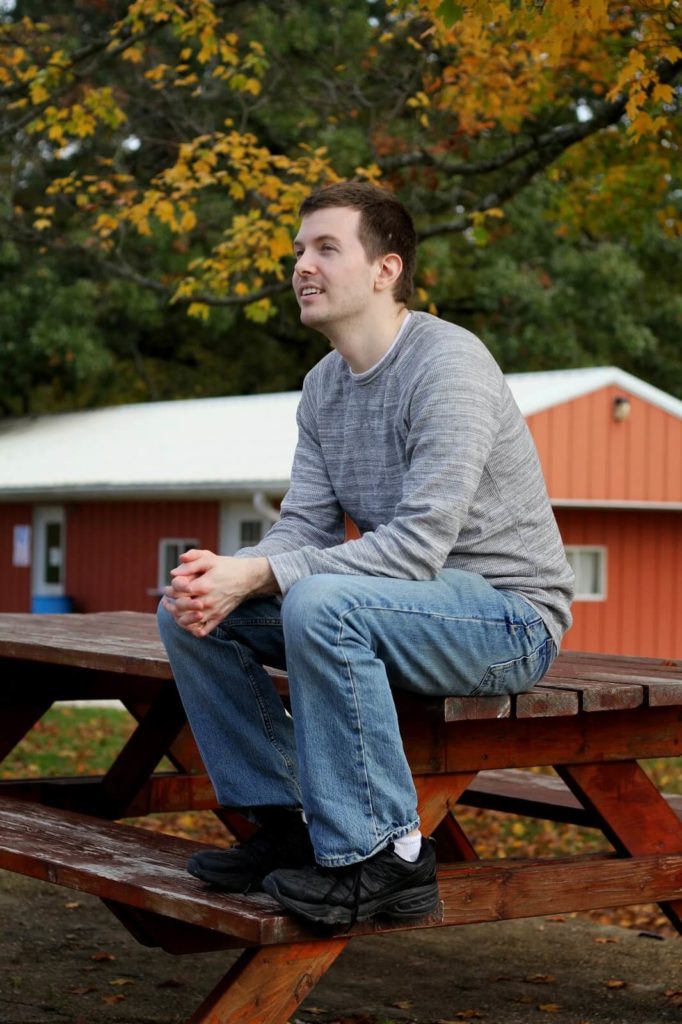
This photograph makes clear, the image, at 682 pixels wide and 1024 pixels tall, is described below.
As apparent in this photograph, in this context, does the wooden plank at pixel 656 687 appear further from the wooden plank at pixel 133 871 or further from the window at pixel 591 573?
the window at pixel 591 573

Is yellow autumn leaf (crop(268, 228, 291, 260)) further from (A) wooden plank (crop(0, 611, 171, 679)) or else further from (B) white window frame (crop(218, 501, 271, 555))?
(B) white window frame (crop(218, 501, 271, 555))

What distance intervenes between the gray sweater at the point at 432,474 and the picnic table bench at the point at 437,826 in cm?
32

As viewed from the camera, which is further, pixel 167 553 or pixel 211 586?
pixel 167 553

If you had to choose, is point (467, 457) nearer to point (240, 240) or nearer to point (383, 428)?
point (383, 428)

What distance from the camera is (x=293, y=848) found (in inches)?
139

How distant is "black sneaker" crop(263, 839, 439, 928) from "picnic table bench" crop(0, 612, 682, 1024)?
0.06 metres

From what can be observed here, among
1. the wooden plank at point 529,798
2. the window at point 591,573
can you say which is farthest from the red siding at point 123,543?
the wooden plank at point 529,798

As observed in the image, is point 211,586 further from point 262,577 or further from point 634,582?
point 634,582

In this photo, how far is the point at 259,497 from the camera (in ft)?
62.1

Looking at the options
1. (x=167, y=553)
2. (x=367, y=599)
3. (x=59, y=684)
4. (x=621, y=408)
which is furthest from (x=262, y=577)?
(x=167, y=553)

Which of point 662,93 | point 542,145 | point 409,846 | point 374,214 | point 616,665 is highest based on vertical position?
point 542,145

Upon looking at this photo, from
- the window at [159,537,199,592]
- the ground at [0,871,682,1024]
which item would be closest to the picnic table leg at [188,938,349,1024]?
the ground at [0,871,682,1024]

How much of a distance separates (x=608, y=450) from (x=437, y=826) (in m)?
16.8

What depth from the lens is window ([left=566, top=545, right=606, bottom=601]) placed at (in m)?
21.3
